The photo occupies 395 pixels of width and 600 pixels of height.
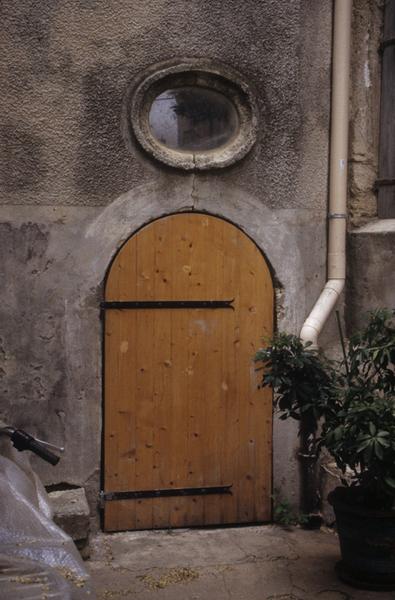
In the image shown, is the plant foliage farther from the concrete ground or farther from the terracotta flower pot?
the concrete ground

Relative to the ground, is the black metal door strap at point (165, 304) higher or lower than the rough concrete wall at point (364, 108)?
lower

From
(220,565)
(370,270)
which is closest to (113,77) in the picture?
(370,270)

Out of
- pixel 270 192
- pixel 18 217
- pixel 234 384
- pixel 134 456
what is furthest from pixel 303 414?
pixel 18 217

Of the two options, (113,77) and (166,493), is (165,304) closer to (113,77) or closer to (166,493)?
(166,493)

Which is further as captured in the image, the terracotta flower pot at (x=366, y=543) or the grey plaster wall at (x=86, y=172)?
the grey plaster wall at (x=86, y=172)

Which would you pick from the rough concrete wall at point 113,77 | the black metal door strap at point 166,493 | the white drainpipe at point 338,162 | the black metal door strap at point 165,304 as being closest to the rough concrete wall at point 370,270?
the white drainpipe at point 338,162

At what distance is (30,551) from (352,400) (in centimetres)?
222

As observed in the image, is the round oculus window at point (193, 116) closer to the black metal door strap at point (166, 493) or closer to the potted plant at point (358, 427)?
the potted plant at point (358, 427)

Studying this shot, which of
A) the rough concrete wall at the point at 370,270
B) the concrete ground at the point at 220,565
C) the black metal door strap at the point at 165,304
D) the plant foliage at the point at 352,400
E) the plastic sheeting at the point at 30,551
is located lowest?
the concrete ground at the point at 220,565

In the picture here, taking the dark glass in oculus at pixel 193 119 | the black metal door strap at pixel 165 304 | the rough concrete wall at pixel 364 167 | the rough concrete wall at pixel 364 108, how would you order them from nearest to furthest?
the black metal door strap at pixel 165 304 < the dark glass in oculus at pixel 193 119 < the rough concrete wall at pixel 364 167 < the rough concrete wall at pixel 364 108

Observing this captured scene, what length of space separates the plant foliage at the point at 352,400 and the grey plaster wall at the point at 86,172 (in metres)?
1.25

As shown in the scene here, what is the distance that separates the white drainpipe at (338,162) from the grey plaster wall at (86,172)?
0.71 feet

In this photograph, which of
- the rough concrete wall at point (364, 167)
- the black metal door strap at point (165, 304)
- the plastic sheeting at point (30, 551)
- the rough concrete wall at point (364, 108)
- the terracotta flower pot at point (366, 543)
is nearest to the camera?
the plastic sheeting at point (30, 551)

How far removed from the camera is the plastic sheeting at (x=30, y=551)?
2.72 m
